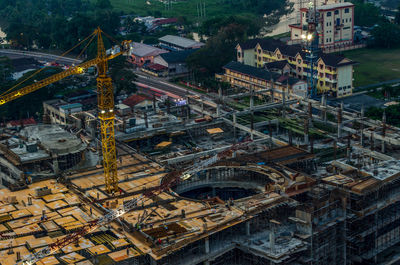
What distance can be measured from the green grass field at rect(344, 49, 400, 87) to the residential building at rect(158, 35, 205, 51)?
33921 mm

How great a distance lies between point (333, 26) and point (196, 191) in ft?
285

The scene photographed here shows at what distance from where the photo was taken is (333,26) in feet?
520

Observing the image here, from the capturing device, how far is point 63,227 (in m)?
68.9

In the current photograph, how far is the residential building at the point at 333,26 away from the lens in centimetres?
15638

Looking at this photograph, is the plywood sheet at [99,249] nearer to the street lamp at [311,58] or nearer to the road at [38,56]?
the street lamp at [311,58]

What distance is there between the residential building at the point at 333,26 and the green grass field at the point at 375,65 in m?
3.96

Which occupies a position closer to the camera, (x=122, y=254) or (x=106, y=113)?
(x=122, y=254)

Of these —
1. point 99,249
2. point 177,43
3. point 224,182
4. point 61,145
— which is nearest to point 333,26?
point 177,43

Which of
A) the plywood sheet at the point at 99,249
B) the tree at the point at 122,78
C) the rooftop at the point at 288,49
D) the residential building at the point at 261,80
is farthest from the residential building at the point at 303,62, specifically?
the plywood sheet at the point at 99,249

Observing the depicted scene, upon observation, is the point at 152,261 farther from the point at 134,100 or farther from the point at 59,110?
the point at 59,110

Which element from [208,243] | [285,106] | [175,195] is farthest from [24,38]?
[208,243]

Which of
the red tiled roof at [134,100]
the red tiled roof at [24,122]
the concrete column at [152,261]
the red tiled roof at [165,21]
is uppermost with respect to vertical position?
the red tiled roof at [165,21]

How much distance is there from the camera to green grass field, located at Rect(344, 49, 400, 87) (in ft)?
452

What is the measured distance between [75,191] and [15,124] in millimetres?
40006
